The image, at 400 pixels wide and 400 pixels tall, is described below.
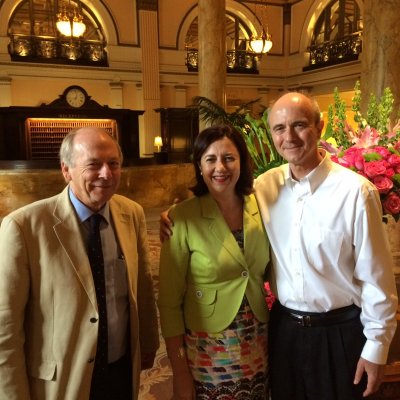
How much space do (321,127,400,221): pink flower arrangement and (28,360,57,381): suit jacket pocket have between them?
4.87 feet

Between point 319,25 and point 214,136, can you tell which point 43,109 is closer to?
point 319,25

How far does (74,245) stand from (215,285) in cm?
57

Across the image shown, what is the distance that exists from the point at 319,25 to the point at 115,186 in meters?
16.2

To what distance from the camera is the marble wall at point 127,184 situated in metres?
7.73

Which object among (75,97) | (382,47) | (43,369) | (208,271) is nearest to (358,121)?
(208,271)

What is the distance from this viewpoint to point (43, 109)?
11.9m

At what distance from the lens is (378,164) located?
6.11 feet

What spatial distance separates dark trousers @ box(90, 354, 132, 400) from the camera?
167cm

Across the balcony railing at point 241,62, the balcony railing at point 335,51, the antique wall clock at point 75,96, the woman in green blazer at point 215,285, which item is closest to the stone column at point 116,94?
the antique wall clock at point 75,96

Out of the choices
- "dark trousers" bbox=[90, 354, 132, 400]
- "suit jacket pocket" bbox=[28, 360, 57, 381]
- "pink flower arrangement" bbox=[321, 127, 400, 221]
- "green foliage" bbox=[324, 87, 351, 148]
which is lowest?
"dark trousers" bbox=[90, 354, 132, 400]

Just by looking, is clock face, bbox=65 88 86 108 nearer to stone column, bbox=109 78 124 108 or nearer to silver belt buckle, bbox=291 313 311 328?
stone column, bbox=109 78 124 108

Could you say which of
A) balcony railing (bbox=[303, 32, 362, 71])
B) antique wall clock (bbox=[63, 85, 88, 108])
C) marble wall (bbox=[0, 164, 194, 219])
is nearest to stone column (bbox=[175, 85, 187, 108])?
antique wall clock (bbox=[63, 85, 88, 108])

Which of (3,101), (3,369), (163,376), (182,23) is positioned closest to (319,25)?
(182,23)

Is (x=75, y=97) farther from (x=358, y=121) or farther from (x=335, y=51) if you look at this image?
(x=358, y=121)
